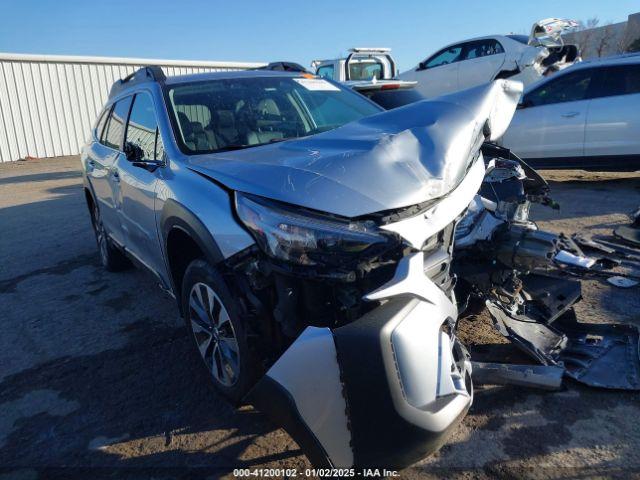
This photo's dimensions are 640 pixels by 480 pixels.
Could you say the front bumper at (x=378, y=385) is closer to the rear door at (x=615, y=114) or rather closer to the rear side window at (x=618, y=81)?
the rear door at (x=615, y=114)

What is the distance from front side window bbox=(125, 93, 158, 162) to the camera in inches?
133

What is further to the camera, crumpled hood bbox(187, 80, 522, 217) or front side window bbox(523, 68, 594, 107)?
front side window bbox(523, 68, 594, 107)

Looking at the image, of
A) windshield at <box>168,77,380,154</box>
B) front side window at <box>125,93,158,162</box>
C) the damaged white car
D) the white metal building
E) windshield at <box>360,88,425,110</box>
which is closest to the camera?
windshield at <box>168,77,380,154</box>

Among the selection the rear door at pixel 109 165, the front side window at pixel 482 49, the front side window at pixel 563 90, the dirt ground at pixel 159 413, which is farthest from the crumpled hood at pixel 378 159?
the front side window at pixel 482 49

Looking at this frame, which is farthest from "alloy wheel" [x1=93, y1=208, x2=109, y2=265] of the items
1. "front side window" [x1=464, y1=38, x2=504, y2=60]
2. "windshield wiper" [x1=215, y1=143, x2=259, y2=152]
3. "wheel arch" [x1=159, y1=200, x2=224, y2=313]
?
"front side window" [x1=464, y1=38, x2=504, y2=60]

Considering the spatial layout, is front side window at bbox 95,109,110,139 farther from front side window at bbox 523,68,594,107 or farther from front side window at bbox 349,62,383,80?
front side window at bbox 349,62,383,80

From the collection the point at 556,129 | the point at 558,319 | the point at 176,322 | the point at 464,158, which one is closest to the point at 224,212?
the point at 464,158

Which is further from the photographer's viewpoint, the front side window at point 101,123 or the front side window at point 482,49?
the front side window at point 482,49

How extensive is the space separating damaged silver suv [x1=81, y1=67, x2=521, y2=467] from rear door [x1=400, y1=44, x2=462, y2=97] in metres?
9.83

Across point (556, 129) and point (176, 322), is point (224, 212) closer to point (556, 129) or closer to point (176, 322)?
point (176, 322)

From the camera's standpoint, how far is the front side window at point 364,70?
12508mm

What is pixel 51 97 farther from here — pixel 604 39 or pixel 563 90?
pixel 604 39

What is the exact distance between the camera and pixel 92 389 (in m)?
3.11

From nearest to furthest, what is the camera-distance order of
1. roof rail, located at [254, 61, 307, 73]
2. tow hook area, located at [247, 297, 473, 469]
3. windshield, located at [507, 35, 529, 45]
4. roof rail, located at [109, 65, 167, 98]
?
tow hook area, located at [247, 297, 473, 469]
roof rail, located at [109, 65, 167, 98]
roof rail, located at [254, 61, 307, 73]
windshield, located at [507, 35, 529, 45]
